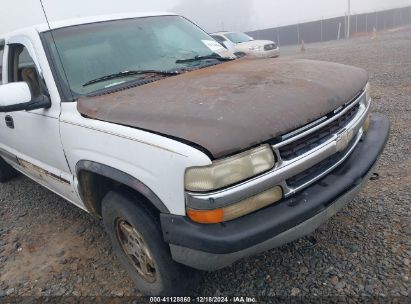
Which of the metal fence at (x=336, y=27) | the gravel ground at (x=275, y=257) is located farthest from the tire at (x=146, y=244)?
the metal fence at (x=336, y=27)

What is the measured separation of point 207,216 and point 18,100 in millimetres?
1692

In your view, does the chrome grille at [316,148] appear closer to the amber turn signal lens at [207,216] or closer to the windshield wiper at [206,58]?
the amber turn signal lens at [207,216]

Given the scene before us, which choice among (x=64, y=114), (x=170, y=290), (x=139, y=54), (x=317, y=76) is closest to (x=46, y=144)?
(x=64, y=114)

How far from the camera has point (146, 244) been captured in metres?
2.10

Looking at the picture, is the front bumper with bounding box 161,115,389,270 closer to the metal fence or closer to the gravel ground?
the gravel ground

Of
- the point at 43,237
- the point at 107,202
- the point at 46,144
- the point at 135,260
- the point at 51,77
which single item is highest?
the point at 51,77

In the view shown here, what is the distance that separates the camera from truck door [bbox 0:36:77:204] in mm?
2719

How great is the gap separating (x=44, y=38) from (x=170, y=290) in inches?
81.8

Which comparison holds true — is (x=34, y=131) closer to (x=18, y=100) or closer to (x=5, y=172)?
(x=18, y=100)

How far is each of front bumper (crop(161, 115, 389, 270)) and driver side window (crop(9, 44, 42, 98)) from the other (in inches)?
72.4

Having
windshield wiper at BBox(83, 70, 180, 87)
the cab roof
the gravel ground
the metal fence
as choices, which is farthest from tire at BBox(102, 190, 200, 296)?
the metal fence

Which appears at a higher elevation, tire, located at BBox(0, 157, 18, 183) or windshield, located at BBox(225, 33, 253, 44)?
tire, located at BBox(0, 157, 18, 183)

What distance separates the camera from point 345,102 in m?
2.27

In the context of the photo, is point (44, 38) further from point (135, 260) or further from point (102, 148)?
point (135, 260)
